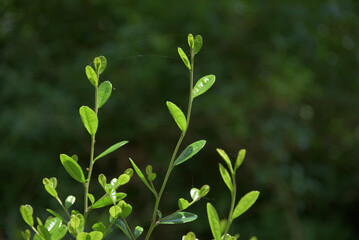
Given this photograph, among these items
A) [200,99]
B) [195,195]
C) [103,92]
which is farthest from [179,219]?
[200,99]

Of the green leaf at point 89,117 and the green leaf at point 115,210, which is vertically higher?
the green leaf at point 89,117

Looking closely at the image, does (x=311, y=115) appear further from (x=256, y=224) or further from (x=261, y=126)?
(x=256, y=224)

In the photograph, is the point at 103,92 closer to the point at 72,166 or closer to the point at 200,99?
the point at 72,166

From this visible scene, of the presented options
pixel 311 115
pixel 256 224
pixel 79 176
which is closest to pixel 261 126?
pixel 311 115

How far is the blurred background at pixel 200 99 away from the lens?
1.82 m

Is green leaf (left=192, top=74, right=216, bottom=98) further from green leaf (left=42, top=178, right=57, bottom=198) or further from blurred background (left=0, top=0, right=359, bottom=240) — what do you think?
blurred background (left=0, top=0, right=359, bottom=240)

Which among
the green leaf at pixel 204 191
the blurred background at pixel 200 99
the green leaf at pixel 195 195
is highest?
the green leaf at pixel 204 191

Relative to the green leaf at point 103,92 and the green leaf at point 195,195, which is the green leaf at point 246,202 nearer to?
the green leaf at point 195,195

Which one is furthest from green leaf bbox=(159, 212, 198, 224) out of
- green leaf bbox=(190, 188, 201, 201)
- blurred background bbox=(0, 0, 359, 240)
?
blurred background bbox=(0, 0, 359, 240)

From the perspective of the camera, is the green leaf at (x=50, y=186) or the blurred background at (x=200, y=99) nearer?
the green leaf at (x=50, y=186)

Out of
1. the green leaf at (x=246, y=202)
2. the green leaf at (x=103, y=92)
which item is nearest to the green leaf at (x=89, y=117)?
the green leaf at (x=103, y=92)

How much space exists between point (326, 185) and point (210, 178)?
0.50 m

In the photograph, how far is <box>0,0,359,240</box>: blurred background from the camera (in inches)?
71.5

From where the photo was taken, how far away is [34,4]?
2.05m
